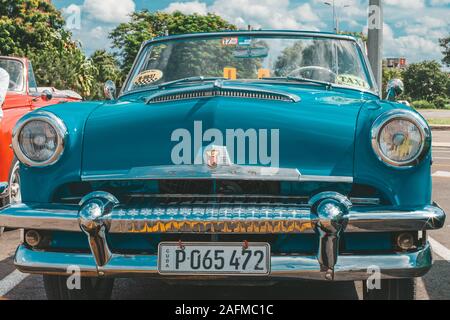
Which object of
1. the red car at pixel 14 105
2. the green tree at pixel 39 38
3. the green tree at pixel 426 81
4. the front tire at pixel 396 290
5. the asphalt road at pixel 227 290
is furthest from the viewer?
the green tree at pixel 426 81

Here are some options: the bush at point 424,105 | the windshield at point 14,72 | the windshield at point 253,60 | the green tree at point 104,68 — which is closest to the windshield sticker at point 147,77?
the windshield at point 253,60

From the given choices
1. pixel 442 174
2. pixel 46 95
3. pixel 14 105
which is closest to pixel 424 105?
pixel 442 174

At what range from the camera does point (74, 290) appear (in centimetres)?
383

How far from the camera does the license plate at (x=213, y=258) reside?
Result: 10.4 feet

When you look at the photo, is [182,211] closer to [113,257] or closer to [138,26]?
[113,257]

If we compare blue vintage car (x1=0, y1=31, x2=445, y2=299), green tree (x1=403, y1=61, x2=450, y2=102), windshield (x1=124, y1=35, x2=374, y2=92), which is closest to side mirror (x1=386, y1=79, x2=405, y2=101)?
windshield (x1=124, y1=35, x2=374, y2=92)

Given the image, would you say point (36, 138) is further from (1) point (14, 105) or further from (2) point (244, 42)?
(1) point (14, 105)

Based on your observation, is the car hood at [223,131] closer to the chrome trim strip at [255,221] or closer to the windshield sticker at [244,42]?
the chrome trim strip at [255,221]

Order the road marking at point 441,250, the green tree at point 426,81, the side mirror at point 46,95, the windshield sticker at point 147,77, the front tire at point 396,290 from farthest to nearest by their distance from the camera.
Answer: the green tree at point 426,81 < the side mirror at point 46,95 < the road marking at point 441,250 < the windshield sticker at point 147,77 < the front tire at point 396,290

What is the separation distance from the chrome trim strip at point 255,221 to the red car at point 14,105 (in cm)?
268

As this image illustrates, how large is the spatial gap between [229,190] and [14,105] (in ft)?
13.3
